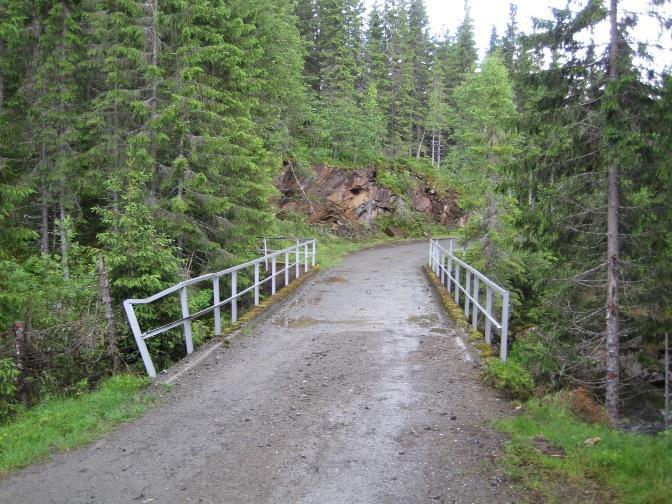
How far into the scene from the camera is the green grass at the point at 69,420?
5137 millimetres

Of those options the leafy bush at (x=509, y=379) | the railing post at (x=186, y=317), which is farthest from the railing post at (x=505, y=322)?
the railing post at (x=186, y=317)

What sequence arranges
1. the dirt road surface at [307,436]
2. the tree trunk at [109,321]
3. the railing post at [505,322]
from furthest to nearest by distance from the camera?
the tree trunk at [109,321]
the railing post at [505,322]
the dirt road surface at [307,436]

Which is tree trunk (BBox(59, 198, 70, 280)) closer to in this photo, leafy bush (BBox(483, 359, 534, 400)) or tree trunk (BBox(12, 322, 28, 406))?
tree trunk (BBox(12, 322, 28, 406))

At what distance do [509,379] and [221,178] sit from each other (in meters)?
9.88

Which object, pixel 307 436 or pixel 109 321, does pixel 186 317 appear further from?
pixel 307 436

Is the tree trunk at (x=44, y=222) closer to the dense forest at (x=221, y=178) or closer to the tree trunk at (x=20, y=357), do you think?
the dense forest at (x=221, y=178)

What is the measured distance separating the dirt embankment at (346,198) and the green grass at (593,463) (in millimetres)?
26204

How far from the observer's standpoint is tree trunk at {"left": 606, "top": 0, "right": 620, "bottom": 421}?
8180 mm

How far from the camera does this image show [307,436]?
5.39 meters

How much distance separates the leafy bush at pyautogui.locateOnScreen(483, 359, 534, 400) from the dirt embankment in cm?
2419

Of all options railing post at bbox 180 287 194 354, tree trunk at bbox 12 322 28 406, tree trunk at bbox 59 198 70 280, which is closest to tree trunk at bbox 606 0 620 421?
railing post at bbox 180 287 194 354

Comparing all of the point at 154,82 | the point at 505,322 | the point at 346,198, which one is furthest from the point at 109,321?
the point at 346,198

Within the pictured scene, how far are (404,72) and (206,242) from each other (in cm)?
4184

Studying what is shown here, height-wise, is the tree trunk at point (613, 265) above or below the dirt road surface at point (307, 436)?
above
